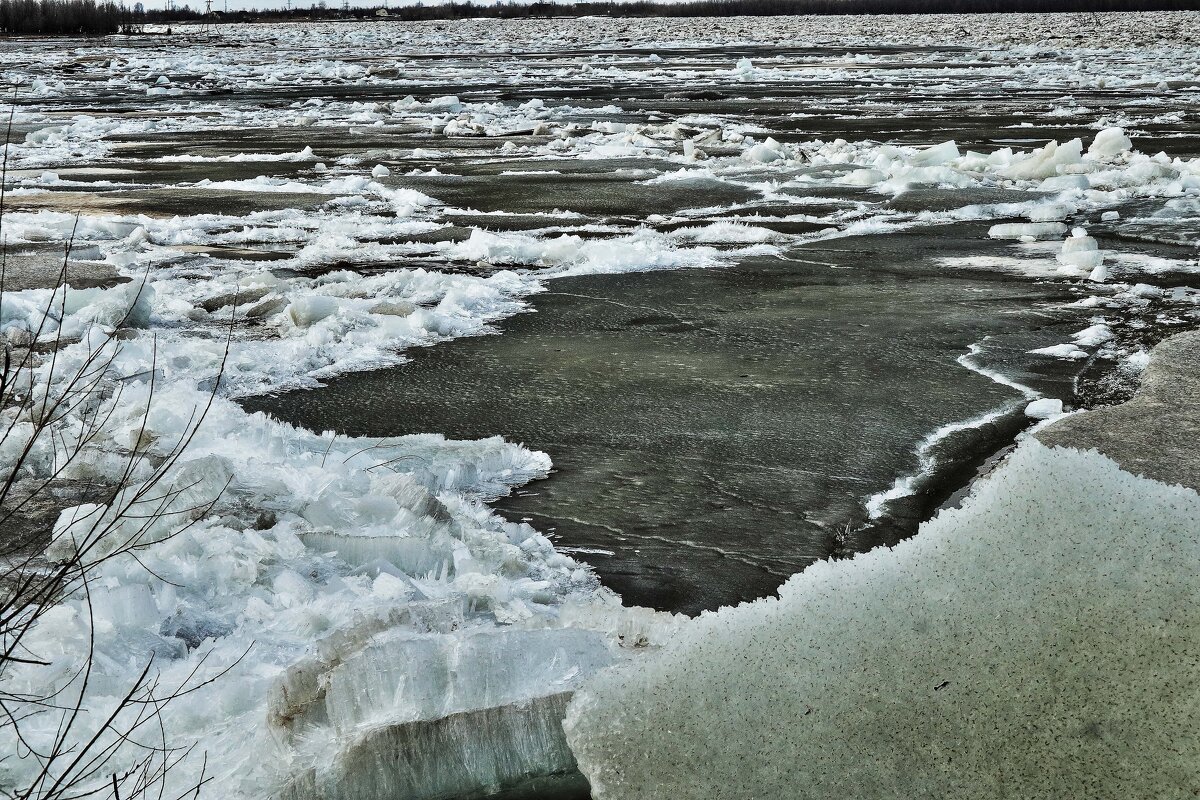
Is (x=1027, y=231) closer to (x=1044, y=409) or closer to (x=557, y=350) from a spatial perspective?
(x=1044, y=409)

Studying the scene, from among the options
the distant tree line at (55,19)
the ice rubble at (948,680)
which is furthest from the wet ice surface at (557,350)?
the distant tree line at (55,19)

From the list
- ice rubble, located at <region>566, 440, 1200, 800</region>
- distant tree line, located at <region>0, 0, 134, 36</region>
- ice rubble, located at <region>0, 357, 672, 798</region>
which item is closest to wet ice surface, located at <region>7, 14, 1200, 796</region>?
ice rubble, located at <region>0, 357, 672, 798</region>

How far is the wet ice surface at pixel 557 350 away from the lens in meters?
2.73

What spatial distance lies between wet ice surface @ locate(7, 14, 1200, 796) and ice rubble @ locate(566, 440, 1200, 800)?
267 mm

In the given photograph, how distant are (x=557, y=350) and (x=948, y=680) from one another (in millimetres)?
3279

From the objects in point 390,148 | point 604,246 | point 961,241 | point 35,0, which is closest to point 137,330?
point 604,246

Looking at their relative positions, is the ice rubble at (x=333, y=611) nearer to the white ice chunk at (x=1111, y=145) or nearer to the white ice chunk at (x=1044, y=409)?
the white ice chunk at (x=1044, y=409)

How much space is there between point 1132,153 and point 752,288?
5.91 meters

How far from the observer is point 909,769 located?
6.20ft

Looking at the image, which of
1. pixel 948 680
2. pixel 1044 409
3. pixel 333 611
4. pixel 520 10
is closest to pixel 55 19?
pixel 520 10

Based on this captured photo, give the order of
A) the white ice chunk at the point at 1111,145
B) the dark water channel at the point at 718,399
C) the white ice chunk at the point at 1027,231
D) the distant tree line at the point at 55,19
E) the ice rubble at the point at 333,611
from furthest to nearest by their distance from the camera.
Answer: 1. the distant tree line at the point at 55,19
2. the white ice chunk at the point at 1111,145
3. the white ice chunk at the point at 1027,231
4. the dark water channel at the point at 718,399
5. the ice rubble at the point at 333,611

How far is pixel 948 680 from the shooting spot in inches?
79.5

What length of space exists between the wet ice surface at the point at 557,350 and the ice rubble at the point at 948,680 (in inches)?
10.5

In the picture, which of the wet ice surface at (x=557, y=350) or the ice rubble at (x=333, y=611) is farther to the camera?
the wet ice surface at (x=557, y=350)
